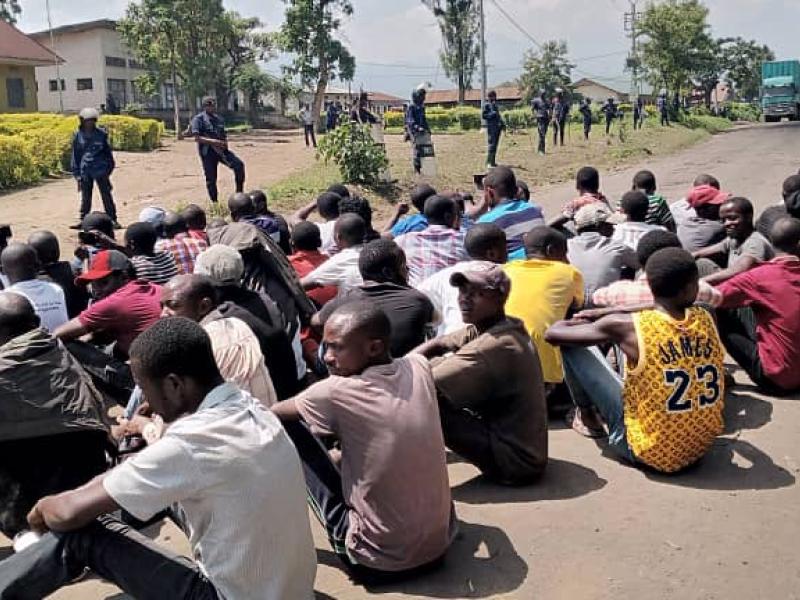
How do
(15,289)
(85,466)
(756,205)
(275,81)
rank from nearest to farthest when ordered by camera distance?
(85,466)
(15,289)
(756,205)
(275,81)

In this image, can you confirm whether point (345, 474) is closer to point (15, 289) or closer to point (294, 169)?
point (15, 289)

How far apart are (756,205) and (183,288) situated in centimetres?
1225

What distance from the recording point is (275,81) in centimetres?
4231

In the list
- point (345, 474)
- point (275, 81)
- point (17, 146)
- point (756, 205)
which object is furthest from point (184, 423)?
point (275, 81)

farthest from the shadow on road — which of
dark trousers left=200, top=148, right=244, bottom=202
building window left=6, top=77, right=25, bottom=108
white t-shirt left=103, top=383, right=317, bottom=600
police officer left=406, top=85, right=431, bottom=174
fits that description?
building window left=6, top=77, right=25, bottom=108

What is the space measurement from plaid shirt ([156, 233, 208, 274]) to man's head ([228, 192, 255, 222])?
2.08 ft

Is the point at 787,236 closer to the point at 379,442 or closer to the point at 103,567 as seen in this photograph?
the point at 379,442

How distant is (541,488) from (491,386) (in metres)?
0.72

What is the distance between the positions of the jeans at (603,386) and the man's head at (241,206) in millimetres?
3575

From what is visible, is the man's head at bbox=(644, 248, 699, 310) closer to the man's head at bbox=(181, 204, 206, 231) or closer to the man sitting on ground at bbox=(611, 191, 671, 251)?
the man sitting on ground at bbox=(611, 191, 671, 251)

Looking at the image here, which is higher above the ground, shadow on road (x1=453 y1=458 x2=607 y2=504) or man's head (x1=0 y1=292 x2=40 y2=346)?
man's head (x1=0 y1=292 x2=40 y2=346)

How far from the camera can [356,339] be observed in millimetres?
3295

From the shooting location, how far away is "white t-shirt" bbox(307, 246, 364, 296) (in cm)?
574

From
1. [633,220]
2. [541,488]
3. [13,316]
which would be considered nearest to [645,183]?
[633,220]
